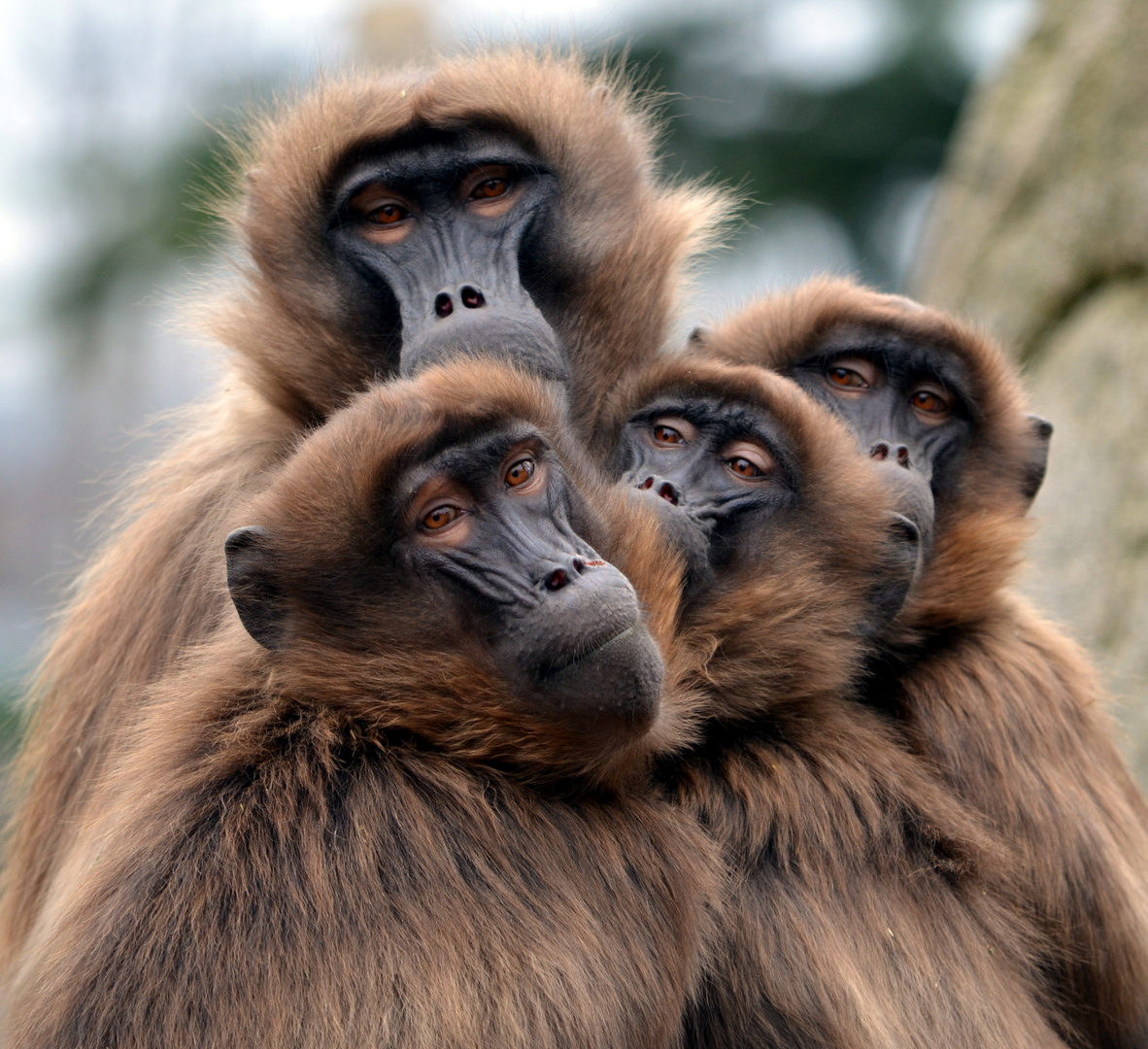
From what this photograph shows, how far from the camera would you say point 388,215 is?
4.32 meters

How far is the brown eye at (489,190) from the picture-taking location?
432cm

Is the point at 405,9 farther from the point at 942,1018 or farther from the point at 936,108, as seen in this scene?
the point at 942,1018

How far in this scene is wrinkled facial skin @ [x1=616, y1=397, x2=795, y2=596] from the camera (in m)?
3.74

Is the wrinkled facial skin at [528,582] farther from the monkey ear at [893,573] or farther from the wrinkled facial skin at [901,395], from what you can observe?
the wrinkled facial skin at [901,395]

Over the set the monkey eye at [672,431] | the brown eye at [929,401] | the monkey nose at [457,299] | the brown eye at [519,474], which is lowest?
the brown eye at [519,474]

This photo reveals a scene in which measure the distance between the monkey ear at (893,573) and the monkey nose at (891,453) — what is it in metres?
0.37

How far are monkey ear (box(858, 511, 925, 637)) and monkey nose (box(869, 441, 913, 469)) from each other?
1.22ft

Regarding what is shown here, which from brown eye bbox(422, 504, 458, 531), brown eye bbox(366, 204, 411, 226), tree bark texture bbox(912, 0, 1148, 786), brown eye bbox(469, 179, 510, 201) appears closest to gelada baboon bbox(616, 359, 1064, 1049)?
brown eye bbox(422, 504, 458, 531)

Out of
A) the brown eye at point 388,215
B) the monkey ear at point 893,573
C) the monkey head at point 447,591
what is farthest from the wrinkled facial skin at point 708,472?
the brown eye at point 388,215

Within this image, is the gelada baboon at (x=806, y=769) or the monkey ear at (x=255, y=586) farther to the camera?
the gelada baboon at (x=806, y=769)

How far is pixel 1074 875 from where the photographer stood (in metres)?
3.95

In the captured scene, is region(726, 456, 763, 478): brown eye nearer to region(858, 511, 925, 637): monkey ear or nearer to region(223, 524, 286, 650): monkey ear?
region(858, 511, 925, 637): monkey ear

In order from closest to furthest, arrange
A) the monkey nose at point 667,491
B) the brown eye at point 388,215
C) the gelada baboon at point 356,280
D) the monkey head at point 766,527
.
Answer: the monkey head at point 766,527
the monkey nose at point 667,491
the gelada baboon at point 356,280
the brown eye at point 388,215

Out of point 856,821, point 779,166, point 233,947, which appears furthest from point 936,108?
point 233,947
